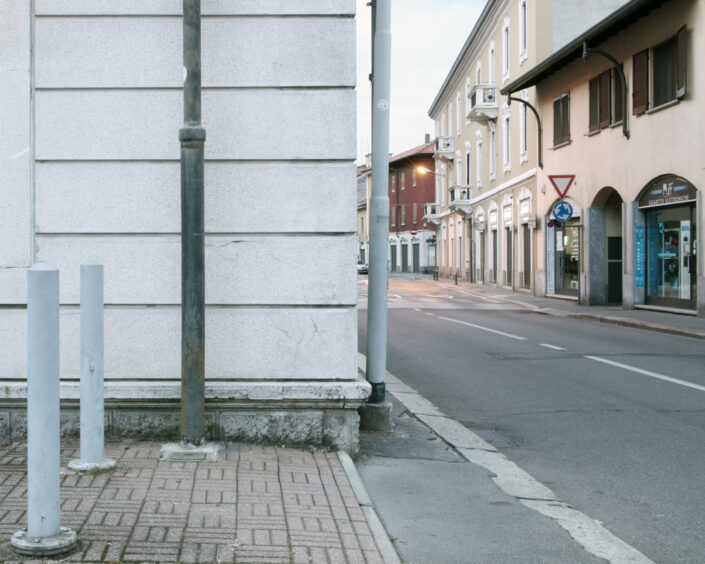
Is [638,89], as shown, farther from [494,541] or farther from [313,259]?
[494,541]

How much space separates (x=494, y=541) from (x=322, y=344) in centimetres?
191

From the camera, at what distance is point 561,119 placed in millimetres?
26984

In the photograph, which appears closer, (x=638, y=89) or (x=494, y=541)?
(x=494, y=541)

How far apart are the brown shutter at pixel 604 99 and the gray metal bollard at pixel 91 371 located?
68.4ft

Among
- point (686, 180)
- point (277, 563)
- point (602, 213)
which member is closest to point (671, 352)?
point (686, 180)

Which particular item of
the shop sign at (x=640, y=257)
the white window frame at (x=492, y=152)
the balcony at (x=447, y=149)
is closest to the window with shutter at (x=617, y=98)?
the shop sign at (x=640, y=257)

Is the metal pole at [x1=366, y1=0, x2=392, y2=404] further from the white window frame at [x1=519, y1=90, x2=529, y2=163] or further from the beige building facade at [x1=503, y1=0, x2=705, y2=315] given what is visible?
the white window frame at [x1=519, y1=90, x2=529, y2=163]

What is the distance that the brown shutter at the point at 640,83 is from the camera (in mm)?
20297

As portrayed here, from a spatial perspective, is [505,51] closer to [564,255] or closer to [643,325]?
[564,255]

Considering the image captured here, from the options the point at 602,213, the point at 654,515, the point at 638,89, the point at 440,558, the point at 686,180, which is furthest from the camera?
the point at 602,213

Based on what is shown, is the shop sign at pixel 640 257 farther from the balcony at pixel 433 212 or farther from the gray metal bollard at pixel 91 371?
the balcony at pixel 433 212

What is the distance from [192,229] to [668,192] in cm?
1715

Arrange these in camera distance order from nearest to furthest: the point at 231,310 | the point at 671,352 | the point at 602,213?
1. the point at 231,310
2. the point at 671,352
3. the point at 602,213

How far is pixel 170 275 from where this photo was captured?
537cm
